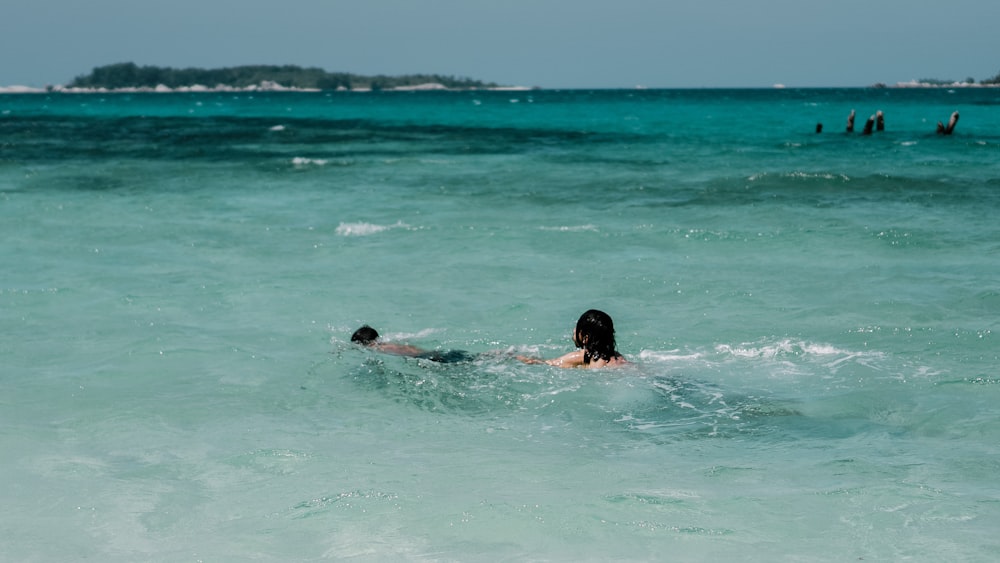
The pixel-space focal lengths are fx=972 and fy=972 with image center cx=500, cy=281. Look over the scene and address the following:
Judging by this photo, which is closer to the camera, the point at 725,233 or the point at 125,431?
the point at 125,431

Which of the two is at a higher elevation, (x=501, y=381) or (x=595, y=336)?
(x=595, y=336)

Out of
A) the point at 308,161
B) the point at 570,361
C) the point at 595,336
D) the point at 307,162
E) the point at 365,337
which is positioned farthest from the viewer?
the point at 308,161

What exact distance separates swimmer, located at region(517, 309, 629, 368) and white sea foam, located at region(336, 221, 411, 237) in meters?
9.05

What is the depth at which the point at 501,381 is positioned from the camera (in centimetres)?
907

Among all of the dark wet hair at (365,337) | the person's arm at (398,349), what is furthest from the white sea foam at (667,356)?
the dark wet hair at (365,337)

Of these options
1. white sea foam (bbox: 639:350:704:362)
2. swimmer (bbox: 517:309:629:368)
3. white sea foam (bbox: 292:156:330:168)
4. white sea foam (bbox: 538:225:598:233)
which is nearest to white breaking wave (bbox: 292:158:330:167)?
white sea foam (bbox: 292:156:330:168)

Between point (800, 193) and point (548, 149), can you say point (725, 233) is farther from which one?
point (548, 149)

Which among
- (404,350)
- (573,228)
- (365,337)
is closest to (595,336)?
(404,350)

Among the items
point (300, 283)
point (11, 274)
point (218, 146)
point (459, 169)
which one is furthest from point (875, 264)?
point (218, 146)

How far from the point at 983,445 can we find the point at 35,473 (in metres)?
7.17

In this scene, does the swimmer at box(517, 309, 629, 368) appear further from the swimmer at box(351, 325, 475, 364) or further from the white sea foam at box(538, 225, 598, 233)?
the white sea foam at box(538, 225, 598, 233)

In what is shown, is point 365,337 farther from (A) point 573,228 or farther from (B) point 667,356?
(A) point 573,228

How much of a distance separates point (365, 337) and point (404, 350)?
514 millimetres

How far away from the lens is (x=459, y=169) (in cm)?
2959
